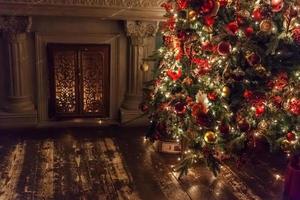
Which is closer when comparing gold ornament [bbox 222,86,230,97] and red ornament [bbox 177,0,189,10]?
gold ornament [bbox 222,86,230,97]

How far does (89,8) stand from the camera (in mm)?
4797

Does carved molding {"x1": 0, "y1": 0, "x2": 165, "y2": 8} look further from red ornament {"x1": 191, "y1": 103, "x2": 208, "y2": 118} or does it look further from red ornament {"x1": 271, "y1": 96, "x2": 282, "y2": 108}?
red ornament {"x1": 271, "y1": 96, "x2": 282, "y2": 108}

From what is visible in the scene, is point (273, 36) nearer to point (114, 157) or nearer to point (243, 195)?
point (243, 195)

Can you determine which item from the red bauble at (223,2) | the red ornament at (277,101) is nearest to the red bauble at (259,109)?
the red ornament at (277,101)

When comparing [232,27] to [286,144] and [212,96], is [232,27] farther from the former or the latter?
[286,144]

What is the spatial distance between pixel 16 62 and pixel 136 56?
156cm

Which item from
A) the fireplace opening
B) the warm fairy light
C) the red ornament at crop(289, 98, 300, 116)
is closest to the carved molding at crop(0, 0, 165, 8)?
the fireplace opening

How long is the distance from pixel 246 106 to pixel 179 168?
885 mm

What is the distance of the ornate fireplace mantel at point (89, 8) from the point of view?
4.58m

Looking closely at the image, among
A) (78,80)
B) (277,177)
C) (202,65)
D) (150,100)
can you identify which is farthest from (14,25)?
(277,177)

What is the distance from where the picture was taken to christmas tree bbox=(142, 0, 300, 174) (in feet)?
10.8

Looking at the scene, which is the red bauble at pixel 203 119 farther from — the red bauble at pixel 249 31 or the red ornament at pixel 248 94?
the red bauble at pixel 249 31

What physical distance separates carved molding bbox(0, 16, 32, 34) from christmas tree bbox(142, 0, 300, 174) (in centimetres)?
201

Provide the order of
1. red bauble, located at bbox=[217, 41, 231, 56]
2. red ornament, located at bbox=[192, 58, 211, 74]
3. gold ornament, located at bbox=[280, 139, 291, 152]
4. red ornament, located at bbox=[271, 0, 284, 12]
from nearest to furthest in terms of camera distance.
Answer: red ornament, located at bbox=[271, 0, 284, 12] → red bauble, located at bbox=[217, 41, 231, 56] → gold ornament, located at bbox=[280, 139, 291, 152] → red ornament, located at bbox=[192, 58, 211, 74]
